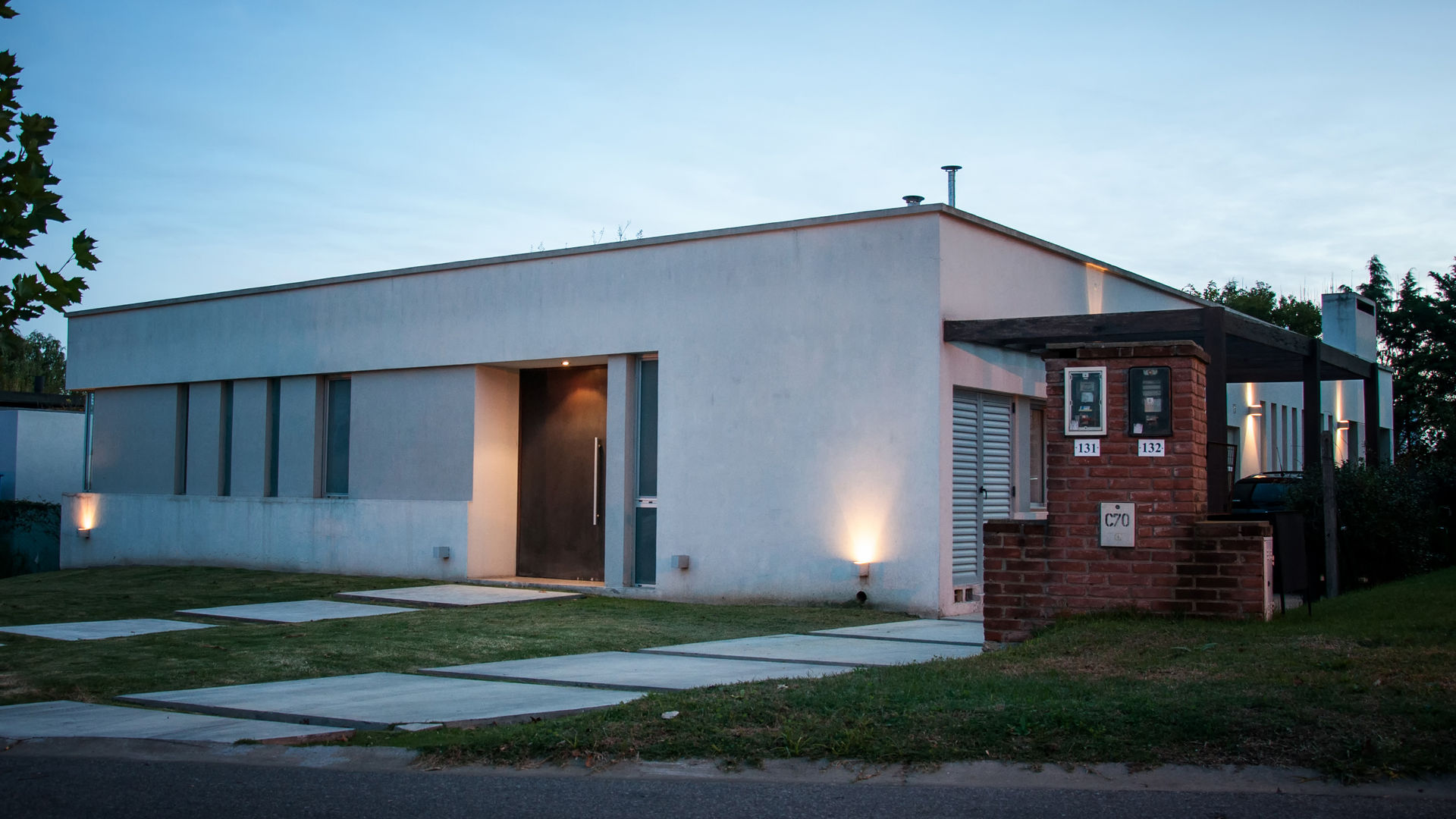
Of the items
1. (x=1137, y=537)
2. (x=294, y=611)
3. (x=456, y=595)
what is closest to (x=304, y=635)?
(x=294, y=611)

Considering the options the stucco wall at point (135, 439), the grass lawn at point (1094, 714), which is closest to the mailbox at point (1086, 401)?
the grass lawn at point (1094, 714)

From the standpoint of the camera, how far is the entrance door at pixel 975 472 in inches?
574

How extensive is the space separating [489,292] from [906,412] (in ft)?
22.3

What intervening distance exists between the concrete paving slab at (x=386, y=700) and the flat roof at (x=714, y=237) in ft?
26.0

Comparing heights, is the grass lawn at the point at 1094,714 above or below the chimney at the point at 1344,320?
below

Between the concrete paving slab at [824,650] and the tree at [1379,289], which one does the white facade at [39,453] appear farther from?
the tree at [1379,289]

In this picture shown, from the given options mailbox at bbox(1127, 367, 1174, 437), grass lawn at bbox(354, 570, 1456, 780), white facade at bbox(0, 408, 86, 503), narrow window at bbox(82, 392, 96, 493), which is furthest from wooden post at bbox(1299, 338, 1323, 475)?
white facade at bbox(0, 408, 86, 503)

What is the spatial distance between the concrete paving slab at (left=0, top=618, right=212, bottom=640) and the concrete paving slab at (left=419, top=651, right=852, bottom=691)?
4236 millimetres

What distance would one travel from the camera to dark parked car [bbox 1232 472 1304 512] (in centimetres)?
1712

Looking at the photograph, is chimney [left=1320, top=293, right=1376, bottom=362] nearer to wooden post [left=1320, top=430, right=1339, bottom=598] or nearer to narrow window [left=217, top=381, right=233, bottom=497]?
wooden post [left=1320, top=430, right=1339, bottom=598]

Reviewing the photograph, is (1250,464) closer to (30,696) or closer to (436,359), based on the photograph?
(436,359)

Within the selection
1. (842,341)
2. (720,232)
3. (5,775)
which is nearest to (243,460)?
(720,232)

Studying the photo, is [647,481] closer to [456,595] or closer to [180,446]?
[456,595]

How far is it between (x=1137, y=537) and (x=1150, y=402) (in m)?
0.96
